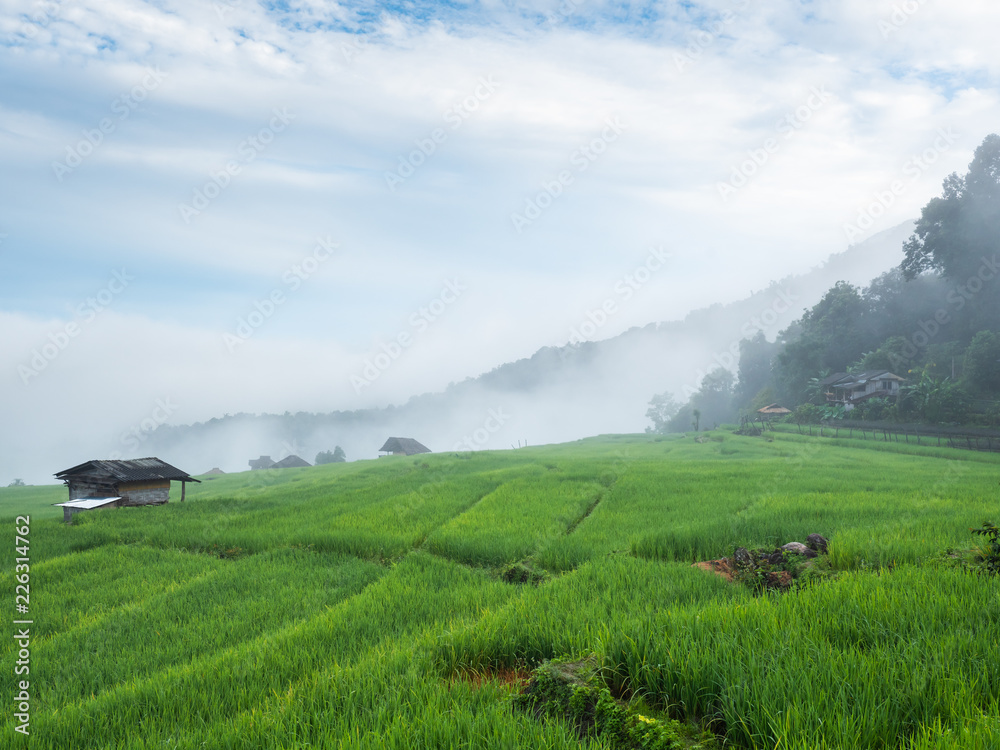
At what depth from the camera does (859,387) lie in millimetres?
54906

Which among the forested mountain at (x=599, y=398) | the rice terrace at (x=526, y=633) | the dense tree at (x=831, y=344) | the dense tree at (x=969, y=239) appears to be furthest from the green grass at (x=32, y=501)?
the forested mountain at (x=599, y=398)

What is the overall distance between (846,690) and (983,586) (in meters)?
2.99

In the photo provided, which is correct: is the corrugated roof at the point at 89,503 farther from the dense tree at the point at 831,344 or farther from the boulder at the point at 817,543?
the dense tree at the point at 831,344

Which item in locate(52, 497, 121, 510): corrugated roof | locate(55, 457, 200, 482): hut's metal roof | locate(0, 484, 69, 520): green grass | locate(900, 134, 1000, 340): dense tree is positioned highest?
→ locate(900, 134, 1000, 340): dense tree

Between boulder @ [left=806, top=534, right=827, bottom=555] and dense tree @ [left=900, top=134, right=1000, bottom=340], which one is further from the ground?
dense tree @ [left=900, top=134, right=1000, bottom=340]

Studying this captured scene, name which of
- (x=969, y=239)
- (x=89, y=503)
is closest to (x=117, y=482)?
(x=89, y=503)

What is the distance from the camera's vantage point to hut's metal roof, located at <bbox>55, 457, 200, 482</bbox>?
65.0ft

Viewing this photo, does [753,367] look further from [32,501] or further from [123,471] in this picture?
[32,501]

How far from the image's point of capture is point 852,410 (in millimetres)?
49656

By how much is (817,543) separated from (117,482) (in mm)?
23092

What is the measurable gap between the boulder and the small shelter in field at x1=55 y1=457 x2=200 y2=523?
2102 centimetres

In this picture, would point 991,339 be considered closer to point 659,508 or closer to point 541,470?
point 541,470

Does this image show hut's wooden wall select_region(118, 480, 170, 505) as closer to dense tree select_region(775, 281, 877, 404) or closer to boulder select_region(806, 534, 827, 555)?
boulder select_region(806, 534, 827, 555)

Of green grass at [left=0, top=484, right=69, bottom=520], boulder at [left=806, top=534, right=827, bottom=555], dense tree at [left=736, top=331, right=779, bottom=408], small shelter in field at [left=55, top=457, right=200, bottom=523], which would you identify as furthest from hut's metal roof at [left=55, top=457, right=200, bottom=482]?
dense tree at [left=736, top=331, right=779, bottom=408]
